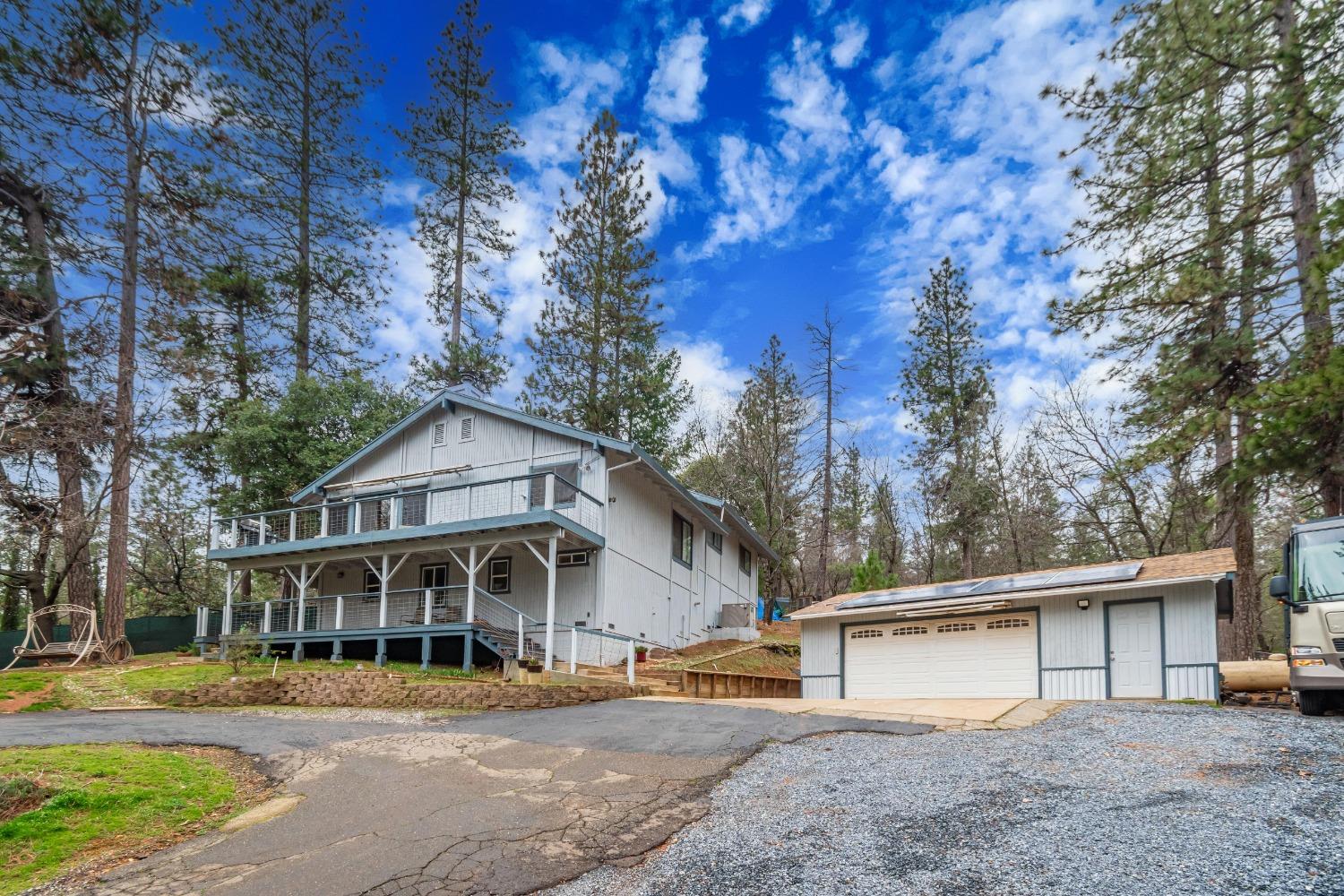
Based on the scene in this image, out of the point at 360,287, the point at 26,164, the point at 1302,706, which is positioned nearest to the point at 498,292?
the point at 360,287

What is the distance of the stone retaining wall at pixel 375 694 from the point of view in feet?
42.0

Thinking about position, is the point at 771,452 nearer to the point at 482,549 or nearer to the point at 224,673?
the point at 482,549

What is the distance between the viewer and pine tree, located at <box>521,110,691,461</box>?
29828mm

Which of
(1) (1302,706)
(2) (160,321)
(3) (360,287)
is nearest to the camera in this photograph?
(1) (1302,706)

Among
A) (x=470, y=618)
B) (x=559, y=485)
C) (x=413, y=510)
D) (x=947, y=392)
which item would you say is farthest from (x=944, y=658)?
(x=947, y=392)

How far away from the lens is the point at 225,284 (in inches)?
1007

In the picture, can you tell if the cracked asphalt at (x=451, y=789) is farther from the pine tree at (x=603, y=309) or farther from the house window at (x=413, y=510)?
the pine tree at (x=603, y=309)

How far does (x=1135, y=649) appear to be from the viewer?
43.8ft

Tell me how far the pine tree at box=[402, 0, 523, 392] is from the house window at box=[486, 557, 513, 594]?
11.7 m

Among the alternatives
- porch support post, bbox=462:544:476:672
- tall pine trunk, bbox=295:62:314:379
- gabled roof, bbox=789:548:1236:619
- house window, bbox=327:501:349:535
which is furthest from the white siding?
tall pine trunk, bbox=295:62:314:379

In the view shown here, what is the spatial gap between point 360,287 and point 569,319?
785 cm

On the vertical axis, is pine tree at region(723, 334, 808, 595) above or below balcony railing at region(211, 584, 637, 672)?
above

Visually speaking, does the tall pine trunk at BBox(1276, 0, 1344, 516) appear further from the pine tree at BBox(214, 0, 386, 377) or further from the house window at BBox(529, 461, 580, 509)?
the pine tree at BBox(214, 0, 386, 377)

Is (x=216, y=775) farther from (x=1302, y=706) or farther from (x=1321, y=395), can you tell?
(x=1321, y=395)
